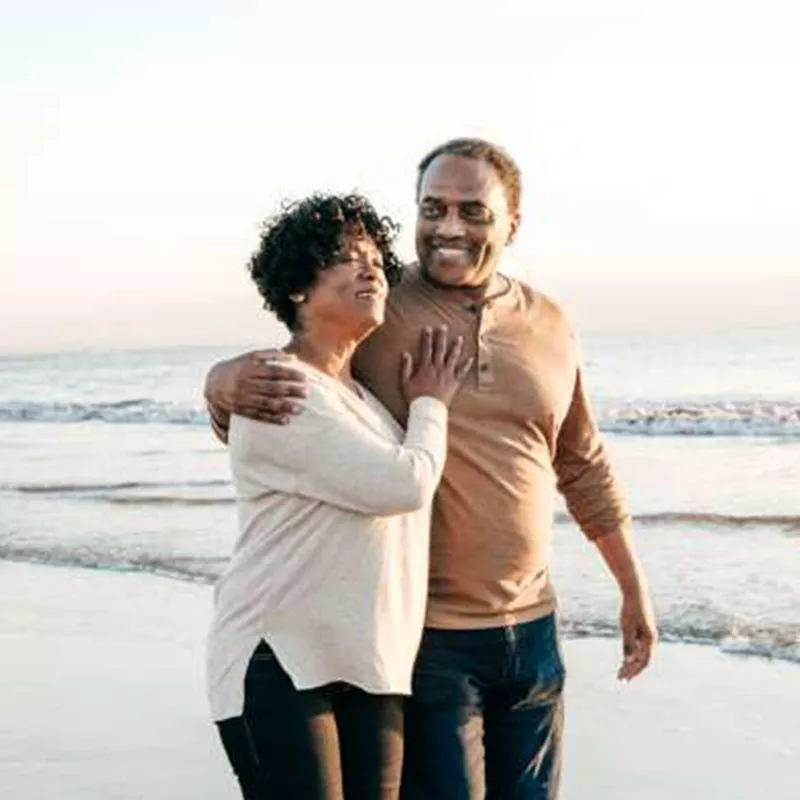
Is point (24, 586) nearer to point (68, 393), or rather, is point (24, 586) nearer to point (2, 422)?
point (2, 422)

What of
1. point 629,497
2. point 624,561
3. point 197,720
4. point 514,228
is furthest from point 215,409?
point 629,497

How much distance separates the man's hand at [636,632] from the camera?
3646mm

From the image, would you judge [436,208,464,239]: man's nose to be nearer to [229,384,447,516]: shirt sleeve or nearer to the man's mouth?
the man's mouth

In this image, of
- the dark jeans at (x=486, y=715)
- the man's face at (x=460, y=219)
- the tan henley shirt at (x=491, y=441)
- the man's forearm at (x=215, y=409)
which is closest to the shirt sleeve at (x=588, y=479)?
the tan henley shirt at (x=491, y=441)

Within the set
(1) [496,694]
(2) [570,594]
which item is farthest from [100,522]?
(1) [496,694]

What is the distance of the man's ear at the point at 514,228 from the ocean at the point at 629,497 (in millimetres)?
3924

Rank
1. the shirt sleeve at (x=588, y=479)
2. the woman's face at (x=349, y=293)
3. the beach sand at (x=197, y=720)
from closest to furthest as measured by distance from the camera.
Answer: the woman's face at (x=349, y=293), the shirt sleeve at (x=588, y=479), the beach sand at (x=197, y=720)

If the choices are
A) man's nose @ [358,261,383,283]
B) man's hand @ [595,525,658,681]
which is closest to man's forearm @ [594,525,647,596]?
man's hand @ [595,525,658,681]

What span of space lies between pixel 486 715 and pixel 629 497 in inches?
388

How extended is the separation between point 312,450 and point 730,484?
1144 centimetres

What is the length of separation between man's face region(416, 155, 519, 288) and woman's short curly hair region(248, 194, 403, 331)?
0.19m

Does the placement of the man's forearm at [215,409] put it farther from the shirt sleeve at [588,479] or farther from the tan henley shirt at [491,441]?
the shirt sleeve at [588,479]

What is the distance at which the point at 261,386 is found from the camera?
2.87 meters

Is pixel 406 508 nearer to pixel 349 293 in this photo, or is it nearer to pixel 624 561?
pixel 349 293
